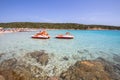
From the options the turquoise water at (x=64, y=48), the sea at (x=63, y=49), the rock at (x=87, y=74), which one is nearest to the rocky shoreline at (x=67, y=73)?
the rock at (x=87, y=74)

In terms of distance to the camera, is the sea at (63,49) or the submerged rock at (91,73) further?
the sea at (63,49)

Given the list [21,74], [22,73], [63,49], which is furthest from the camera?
[63,49]

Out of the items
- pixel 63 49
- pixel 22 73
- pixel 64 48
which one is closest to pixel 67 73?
pixel 22 73

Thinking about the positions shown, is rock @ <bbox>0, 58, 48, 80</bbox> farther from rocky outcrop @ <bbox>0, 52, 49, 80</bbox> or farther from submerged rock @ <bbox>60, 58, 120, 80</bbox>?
submerged rock @ <bbox>60, 58, 120, 80</bbox>

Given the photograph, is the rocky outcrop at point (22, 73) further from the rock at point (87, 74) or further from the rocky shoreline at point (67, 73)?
the rock at point (87, 74)

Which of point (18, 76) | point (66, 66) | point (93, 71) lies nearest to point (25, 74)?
point (18, 76)

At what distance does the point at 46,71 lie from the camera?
8.70 metres

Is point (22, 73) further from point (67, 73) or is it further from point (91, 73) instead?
point (91, 73)

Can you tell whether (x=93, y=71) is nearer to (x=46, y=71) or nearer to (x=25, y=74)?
(x=46, y=71)

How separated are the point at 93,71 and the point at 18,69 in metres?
4.51

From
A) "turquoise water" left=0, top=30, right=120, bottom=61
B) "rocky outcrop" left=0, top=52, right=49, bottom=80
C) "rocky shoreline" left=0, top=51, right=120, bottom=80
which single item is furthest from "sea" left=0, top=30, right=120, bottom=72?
"rocky outcrop" left=0, top=52, right=49, bottom=80

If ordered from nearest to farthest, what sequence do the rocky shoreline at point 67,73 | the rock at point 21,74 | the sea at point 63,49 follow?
the rock at point 21,74
the rocky shoreline at point 67,73
the sea at point 63,49

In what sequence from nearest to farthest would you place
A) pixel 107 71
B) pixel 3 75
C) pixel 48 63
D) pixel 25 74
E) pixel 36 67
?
1. pixel 3 75
2. pixel 25 74
3. pixel 107 71
4. pixel 36 67
5. pixel 48 63

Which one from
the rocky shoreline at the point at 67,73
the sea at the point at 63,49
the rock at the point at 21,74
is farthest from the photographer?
the sea at the point at 63,49
